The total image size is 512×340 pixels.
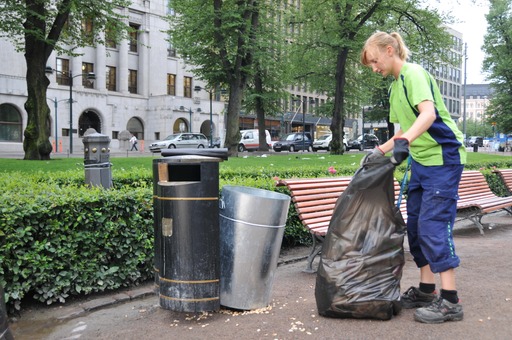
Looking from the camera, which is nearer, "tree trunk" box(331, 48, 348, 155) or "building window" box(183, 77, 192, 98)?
"tree trunk" box(331, 48, 348, 155)

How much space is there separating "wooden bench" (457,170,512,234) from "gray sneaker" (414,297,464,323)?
4.15 metres

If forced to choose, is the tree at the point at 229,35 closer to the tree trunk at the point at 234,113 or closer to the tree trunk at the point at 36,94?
the tree trunk at the point at 234,113

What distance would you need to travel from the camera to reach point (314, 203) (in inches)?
225

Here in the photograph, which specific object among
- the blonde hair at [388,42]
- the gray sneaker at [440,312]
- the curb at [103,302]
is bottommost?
the curb at [103,302]

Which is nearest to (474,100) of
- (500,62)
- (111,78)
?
(500,62)

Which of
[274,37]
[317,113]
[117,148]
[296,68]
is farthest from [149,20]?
[274,37]

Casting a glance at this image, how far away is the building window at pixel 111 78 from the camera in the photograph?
50.0 m

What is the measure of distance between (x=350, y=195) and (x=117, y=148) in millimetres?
45910

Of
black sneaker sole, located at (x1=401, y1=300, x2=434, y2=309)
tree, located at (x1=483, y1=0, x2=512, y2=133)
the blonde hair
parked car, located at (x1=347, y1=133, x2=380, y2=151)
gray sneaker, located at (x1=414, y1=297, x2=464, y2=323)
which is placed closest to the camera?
gray sneaker, located at (x1=414, y1=297, x2=464, y2=323)

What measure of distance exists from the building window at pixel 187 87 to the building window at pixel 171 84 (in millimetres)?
1279

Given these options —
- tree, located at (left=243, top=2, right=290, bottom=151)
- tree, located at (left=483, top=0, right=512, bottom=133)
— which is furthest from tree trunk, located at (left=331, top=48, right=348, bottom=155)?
tree, located at (left=483, top=0, right=512, bottom=133)

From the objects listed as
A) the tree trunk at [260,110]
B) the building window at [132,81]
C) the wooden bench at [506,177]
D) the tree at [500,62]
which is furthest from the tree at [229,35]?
the tree at [500,62]

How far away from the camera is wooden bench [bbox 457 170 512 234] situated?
7777 mm

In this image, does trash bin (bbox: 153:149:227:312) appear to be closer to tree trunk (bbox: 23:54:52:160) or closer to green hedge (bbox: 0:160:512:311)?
green hedge (bbox: 0:160:512:311)
